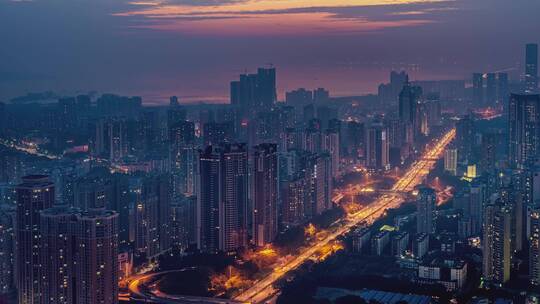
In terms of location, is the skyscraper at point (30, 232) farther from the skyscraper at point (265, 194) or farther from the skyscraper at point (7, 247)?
the skyscraper at point (265, 194)

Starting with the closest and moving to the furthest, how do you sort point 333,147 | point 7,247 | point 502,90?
point 7,247 → point 333,147 → point 502,90

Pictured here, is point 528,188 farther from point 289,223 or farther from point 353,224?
point 289,223

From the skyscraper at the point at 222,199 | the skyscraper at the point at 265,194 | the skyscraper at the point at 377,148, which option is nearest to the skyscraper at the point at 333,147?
the skyscraper at the point at 377,148

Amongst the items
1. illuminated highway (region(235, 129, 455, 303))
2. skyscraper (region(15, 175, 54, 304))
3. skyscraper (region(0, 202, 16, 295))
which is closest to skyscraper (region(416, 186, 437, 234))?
illuminated highway (region(235, 129, 455, 303))

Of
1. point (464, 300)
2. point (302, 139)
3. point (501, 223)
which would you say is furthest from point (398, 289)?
point (302, 139)

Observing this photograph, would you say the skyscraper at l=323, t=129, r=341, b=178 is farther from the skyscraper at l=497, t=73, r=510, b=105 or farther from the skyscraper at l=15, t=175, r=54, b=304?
the skyscraper at l=15, t=175, r=54, b=304

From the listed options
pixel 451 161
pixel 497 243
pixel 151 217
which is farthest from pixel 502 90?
pixel 151 217

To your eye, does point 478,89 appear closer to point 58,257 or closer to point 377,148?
point 377,148
